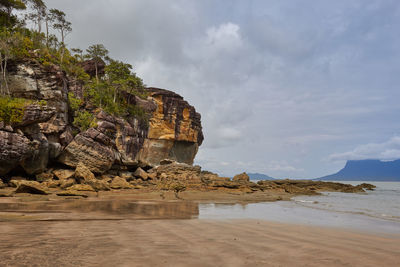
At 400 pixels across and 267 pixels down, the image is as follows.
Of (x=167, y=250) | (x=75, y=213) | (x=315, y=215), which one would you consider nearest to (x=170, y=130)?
(x=315, y=215)

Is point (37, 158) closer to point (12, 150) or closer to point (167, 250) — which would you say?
point (12, 150)

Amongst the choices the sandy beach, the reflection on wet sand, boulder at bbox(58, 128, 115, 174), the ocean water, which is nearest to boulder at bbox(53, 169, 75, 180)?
boulder at bbox(58, 128, 115, 174)

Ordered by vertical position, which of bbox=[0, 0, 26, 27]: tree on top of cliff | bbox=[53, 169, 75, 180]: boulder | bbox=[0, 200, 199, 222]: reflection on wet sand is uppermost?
bbox=[0, 0, 26, 27]: tree on top of cliff

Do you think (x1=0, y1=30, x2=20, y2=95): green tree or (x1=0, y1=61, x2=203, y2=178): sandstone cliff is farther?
(x1=0, y1=30, x2=20, y2=95): green tree

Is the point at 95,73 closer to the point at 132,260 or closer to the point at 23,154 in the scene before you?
the point at 23,154

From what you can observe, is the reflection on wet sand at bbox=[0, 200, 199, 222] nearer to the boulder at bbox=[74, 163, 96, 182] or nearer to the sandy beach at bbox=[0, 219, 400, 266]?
the sandy beach at bbox=[0, 219, 400, 266]

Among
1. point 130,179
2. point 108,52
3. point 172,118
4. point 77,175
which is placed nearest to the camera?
point 77,175

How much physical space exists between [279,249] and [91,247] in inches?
124

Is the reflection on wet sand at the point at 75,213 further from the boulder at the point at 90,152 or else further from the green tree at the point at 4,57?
the green tree at the point at 4,57

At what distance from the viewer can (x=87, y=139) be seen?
81.0 ft

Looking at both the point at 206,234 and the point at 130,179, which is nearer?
the point at 206,234

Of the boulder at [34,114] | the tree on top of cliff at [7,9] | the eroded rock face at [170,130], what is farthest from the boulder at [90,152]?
the tree on top of cliff at [7,9]

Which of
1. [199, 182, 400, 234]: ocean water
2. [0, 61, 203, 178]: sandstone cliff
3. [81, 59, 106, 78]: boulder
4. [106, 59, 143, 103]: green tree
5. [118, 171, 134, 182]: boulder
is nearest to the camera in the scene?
[199, 182, 400, 234]: ocean water

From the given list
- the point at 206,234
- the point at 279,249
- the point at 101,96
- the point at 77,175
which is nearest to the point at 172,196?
the point at 77,175
